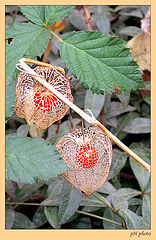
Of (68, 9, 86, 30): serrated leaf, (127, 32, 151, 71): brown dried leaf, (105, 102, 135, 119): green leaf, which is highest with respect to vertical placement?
(68, 9, 86, 30): serrated leaf

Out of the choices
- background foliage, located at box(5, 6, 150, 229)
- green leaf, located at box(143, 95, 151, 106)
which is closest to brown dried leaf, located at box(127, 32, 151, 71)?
background foliage, located at box(5, 6, 150, 229)

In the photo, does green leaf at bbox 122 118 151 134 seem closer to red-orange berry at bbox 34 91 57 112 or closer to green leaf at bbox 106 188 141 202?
green leaf at bbox 106 188 141 202

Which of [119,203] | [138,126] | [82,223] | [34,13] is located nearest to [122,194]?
[119,203]

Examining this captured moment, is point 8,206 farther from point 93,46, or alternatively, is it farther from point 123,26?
point 123,26

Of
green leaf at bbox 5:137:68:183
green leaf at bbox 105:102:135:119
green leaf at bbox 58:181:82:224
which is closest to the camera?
green leaf at bbox 5:137:68:183

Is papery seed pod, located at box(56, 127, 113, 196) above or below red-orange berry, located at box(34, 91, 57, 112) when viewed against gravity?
below

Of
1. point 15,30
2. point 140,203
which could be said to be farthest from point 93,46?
point 140,203

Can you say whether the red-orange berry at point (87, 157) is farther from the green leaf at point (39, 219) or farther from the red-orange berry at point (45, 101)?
the green leaf at point (39, 219)

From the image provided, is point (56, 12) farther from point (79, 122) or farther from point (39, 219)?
point (39, 219)
